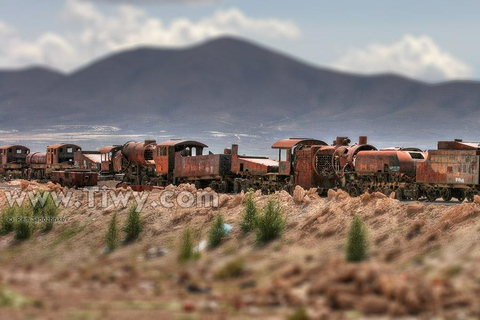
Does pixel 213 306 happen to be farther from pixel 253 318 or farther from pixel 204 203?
pixel 204 203

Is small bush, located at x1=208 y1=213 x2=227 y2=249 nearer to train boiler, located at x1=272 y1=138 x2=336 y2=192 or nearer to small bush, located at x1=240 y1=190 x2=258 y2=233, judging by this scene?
small bush, located at x1=240 y1=190 x2=258 y2=233

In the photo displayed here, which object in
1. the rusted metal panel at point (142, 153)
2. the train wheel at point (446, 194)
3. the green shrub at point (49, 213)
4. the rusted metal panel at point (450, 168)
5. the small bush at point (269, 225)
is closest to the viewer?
the small bush at point (269, 225)

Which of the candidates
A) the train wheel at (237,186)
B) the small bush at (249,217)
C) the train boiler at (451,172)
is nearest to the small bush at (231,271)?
the small bush at (249,217)

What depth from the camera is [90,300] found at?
16.0 meters

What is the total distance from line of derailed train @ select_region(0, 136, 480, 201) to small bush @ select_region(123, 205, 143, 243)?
11603 millimetres

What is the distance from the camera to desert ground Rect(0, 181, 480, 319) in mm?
15422

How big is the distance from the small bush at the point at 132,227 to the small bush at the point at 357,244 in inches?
439

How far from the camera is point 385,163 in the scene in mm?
41250

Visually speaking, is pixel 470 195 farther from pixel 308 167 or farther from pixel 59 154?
pixel 59 154

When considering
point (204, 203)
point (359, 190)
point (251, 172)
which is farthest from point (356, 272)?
point (251, 172)

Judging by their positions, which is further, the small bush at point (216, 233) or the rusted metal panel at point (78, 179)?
the rusted metal panel at point (78, 179)

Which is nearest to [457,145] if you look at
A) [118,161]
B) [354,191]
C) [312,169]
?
[354,191]

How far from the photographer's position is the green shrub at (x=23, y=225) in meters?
37.3

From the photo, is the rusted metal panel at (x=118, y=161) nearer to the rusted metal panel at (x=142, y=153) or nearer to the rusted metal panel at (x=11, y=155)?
the rusted metal panel at (x=142, y=153)
